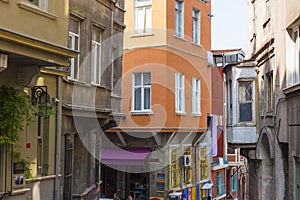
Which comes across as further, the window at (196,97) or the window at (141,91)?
the window at (196,97)

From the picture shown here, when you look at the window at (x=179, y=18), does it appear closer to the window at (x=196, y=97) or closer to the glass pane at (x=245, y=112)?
the window at (x=196, y=97)

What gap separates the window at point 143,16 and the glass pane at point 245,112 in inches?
281

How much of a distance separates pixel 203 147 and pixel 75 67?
1598 cm

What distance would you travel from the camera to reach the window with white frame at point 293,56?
1243 centimetres

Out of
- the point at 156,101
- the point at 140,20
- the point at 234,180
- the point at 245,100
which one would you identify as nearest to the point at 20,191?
the point at 245,100

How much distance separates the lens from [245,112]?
18.0 m

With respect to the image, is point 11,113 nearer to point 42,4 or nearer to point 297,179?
point 42,4

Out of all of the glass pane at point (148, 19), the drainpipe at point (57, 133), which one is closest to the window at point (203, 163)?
the glass pane at point (148, 19)

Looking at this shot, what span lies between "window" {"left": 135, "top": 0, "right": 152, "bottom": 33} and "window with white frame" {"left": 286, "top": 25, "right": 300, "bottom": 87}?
435 inches

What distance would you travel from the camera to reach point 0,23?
8031mm

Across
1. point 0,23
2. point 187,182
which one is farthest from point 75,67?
point 187,182

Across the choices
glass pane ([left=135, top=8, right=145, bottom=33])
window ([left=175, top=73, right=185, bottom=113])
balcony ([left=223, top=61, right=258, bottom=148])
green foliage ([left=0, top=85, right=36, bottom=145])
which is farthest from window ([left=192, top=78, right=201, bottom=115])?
green foliage ([left=0, top=85, right=36, bottom=145])

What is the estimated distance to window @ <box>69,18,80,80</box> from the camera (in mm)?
13539

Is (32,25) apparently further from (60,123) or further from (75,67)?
(75,67)
